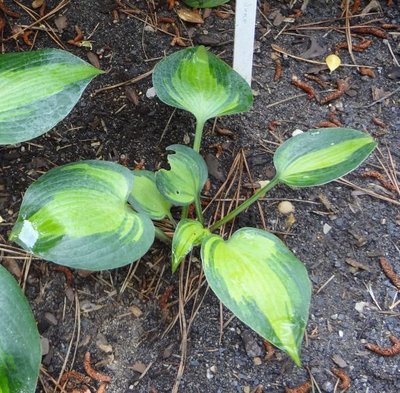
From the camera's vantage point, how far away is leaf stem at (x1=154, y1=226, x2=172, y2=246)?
1.22 meters

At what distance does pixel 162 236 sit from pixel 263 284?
27 cm

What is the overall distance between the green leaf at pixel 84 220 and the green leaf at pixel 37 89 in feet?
0.30

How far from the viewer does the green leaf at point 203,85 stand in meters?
1.25

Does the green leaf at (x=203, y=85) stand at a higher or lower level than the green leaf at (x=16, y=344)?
higher

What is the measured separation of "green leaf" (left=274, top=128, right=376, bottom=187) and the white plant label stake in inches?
8.8

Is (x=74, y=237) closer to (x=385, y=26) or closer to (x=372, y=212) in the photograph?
(x=372, y=212)

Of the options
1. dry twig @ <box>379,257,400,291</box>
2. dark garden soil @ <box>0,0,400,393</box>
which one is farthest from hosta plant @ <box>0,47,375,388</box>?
dry twig @ <box>379,257,400,291</box>

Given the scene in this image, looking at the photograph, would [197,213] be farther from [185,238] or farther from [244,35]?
[244,35]

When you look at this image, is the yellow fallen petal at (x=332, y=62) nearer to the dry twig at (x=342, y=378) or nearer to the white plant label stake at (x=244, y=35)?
the white plant label stake at (x=244, y=35)

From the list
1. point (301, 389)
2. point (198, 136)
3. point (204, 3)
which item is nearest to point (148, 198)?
point (198, 136)

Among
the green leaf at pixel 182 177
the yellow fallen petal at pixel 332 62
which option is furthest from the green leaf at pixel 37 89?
the yellow fallen petal at pixel 332 62

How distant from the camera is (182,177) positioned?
1.17 metres

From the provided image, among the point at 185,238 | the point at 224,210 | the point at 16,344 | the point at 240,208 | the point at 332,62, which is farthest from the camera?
the point at 332,62

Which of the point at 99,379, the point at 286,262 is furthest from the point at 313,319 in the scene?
the point at 99,379
